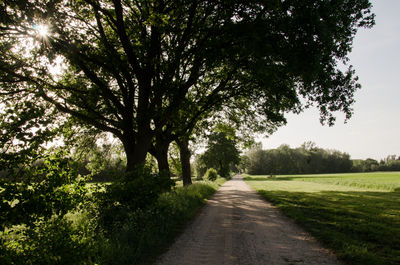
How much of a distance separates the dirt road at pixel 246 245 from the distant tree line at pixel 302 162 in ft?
331

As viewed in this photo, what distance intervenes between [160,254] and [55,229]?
2.78 metres

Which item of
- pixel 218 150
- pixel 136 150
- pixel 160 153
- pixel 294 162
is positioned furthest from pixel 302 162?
pixel 136 150

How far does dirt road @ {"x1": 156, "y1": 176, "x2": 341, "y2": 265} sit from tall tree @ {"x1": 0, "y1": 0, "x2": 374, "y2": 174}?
5502 mm

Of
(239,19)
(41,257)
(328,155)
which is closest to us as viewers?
(41,257)

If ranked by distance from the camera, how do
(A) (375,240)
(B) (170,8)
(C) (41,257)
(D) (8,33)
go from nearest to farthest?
(C) (41,257), (A) (375,240), (D) (8,33), (B) (170,8)

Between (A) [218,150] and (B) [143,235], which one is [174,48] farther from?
(A) [218,150]

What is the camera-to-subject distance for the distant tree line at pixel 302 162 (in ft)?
359

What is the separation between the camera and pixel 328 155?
4518 inches

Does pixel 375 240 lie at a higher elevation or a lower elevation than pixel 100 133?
lower

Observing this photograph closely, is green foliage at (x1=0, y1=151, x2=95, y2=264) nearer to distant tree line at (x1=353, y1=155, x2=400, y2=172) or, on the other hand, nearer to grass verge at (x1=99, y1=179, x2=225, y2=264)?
grass verge at (x1=99, y1=179, x2=225, y2=264)

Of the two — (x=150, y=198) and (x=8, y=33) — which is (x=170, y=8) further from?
(x=150, y=198)

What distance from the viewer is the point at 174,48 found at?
1072 centimetres

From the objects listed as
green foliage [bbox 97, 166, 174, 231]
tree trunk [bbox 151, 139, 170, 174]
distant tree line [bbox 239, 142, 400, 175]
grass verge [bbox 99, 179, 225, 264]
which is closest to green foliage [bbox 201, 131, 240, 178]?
tree trunk [bbox 151, 139, 170, 174]

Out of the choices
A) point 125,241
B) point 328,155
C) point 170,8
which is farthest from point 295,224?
point 328,155
